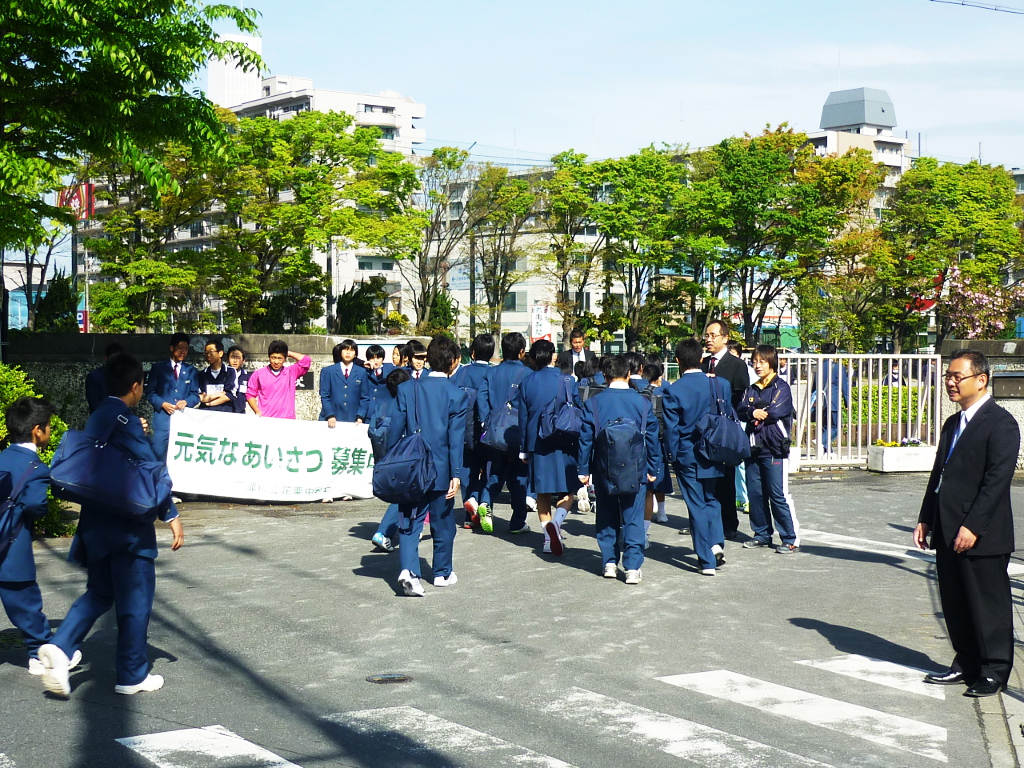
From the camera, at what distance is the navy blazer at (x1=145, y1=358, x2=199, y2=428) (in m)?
12.6

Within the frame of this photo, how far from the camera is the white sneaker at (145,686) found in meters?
5.61

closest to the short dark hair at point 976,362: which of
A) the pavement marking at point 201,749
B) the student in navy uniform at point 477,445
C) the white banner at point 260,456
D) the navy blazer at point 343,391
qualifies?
the pavement marking at point 201,749

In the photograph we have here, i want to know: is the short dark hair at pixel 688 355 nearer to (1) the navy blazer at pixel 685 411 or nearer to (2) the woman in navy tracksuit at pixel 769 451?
(1) the navy blazer at pixel 685 411

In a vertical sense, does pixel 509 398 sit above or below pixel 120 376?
below

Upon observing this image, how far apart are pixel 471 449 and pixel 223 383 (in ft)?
12.8

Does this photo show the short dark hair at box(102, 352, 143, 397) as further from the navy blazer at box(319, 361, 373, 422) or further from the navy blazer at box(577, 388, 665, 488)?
the navy blazer at box(319, 361, 373, 422)

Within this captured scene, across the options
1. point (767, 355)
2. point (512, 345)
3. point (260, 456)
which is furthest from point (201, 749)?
point (260, 456)

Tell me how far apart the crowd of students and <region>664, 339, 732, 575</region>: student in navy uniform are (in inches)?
0.5

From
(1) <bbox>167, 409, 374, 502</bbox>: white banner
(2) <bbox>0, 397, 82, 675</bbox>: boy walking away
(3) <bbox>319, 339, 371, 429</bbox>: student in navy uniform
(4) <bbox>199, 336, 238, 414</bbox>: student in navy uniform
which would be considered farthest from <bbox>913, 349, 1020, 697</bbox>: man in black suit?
(4) <bbox>199, 336, 238, 414</bbox>: student in navy uniform

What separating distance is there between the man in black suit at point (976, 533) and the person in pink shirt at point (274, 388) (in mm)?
9200

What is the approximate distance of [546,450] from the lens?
1016cm

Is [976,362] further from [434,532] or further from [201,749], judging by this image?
[201,749]

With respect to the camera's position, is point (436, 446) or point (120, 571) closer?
point (120, 571)

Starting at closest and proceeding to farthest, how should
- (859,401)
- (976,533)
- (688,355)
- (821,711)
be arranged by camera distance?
(821,711) → (976,533) → (688,355) → (859,401)
